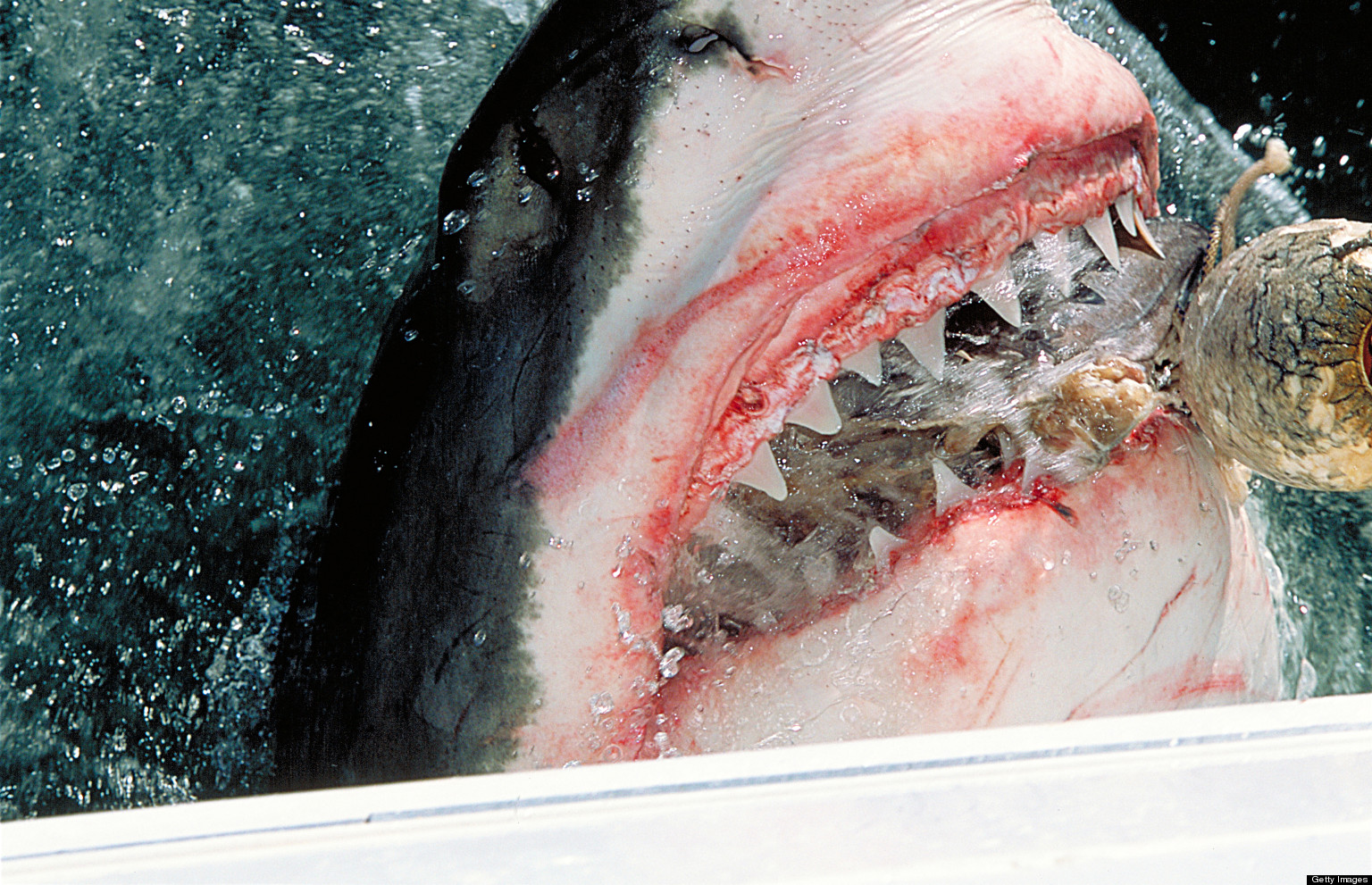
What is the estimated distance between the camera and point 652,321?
0.68 m

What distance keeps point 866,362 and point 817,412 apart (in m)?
0.05

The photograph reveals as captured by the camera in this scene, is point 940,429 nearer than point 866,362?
No

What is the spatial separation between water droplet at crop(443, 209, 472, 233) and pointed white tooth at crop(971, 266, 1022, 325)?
387 millimetres

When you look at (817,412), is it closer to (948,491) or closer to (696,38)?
(948,491)

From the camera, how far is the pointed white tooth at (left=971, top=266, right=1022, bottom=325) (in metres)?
0.70

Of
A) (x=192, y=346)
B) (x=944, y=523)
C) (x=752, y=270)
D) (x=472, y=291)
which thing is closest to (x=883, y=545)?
(x=944, y=523)

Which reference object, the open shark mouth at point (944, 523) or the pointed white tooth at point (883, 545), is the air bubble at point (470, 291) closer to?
the open shark mouth at point (944, 523)

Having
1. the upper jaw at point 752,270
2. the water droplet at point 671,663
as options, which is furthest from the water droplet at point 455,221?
the water droplet at point 671,663

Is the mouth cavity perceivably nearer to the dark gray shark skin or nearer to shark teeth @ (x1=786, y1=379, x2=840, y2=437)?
shark teeth @ (x1=786, y1=379, x2=840, y2=437)

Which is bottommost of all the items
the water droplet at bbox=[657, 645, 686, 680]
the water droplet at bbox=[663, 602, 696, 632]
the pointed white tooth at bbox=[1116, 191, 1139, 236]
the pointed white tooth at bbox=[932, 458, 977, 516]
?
the water droplet at bbox=[657, 645, 686, 680]

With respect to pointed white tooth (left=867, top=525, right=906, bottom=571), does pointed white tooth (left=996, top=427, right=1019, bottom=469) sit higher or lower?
higher

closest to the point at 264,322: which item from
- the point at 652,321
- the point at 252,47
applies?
the point at 252,47

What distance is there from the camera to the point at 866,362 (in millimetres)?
702

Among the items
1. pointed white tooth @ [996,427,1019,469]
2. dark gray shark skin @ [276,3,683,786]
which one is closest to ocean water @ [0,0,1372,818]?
dark gray shark skin @ [276,3,683,786]
